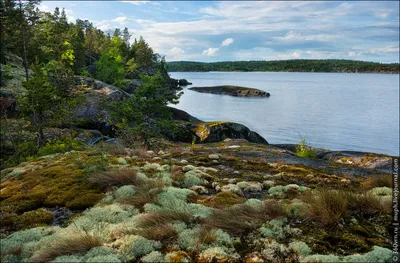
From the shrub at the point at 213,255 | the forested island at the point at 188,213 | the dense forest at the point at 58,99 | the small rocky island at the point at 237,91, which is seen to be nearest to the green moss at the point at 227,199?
the forested island at the point at 188,213

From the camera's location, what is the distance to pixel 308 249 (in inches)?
196

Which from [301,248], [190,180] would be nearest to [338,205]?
[301,248]

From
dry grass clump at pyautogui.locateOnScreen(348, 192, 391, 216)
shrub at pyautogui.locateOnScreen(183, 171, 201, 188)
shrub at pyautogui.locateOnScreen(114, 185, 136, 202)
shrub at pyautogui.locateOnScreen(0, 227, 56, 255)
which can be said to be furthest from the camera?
shrub at pyautogui.locateOnScreen(183, 171, 201, 188)

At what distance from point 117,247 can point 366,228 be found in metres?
4.75

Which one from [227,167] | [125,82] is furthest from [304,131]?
[227,167]

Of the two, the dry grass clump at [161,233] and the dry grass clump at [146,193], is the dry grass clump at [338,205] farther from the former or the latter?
the dry grass clump at [146,193]

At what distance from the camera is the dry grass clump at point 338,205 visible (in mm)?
5973

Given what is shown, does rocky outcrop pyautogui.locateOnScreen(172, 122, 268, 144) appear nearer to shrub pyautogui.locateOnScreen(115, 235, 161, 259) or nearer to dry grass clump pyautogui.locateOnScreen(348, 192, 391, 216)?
dry grass clump pyautogui.locateOnScreen(348, 192, 391, 216)

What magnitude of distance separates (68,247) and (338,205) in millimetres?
5233

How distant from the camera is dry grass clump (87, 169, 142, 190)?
8.70m

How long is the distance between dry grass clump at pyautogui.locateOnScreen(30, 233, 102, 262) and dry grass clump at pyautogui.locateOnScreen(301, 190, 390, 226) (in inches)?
168

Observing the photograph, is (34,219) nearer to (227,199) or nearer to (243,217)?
(227,199)

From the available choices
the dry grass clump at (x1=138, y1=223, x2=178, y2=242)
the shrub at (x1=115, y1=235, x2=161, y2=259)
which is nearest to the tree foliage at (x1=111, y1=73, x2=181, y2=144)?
the dry grass clump at (x1=138, y1=223, x2=178, y2=242)

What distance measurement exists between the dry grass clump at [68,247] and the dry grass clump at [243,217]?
2176 mm
